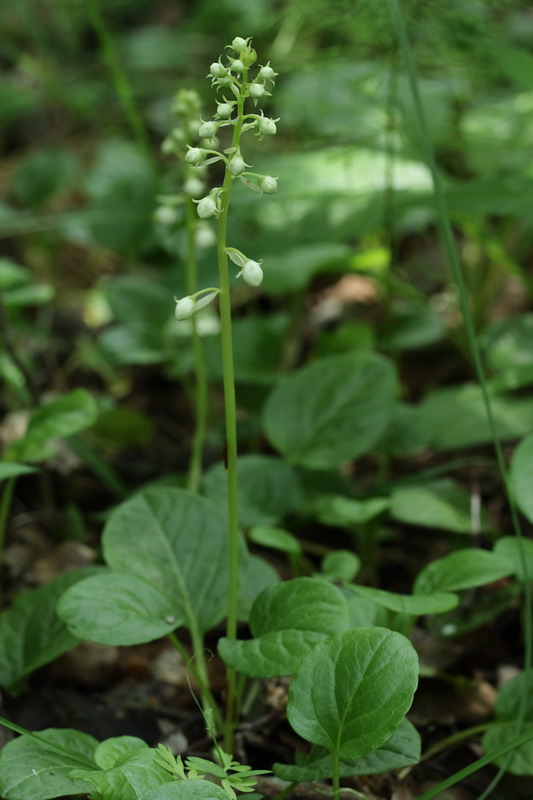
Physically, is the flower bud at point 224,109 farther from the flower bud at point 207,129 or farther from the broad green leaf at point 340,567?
the broad green leaf at point 340,567

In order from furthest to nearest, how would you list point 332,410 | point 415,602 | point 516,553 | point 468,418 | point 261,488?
1. point 468,418
2. point 332,410
3. point 261,488
4. point 516,553
5. point 415,602

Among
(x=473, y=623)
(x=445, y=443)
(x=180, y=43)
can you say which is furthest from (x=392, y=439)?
(x=180, y=43)

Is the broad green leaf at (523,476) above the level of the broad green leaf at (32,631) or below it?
above

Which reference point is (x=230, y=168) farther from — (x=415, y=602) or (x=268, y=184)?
(x=415, y=602)

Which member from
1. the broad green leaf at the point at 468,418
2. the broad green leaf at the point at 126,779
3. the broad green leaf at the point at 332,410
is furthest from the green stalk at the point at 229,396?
the broad green leaf at the point at 468,418

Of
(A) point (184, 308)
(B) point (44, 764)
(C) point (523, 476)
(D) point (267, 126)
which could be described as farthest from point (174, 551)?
(D) point (267, 126)

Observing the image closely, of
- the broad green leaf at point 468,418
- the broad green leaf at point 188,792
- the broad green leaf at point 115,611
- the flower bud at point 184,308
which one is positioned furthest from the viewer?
the broad green leaf at point 468,418

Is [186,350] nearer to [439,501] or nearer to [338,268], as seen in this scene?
[338,268]
